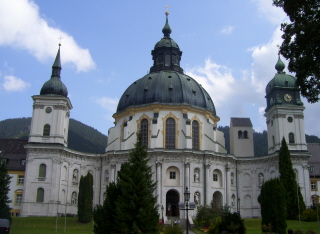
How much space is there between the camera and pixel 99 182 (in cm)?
6512

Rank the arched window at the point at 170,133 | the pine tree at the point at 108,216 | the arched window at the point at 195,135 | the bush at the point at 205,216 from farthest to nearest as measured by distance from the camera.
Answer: the arched window at the point at 195,135, the arched window at the point at 170,133, the bush at the point at 205,216, the pine tree at the point at 108,216

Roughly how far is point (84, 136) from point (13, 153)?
75.0 metres

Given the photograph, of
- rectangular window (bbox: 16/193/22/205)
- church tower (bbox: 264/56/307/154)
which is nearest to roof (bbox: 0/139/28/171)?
rectangular window (bbox: 16/193/22/205)

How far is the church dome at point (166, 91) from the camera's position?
65188mm

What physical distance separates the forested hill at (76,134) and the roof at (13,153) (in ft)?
178

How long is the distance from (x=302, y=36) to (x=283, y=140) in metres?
38.8

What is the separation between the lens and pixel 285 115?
2518 inches

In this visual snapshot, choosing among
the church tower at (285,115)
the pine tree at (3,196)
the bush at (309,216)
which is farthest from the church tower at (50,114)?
the bush at (309,216)

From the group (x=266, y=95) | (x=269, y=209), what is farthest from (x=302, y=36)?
(x=266, y=95)

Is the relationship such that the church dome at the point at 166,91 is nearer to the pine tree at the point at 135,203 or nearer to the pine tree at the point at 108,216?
the pine tree at the point at 135,203

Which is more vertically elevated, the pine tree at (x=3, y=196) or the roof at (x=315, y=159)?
the roof at (x=315, y=159)

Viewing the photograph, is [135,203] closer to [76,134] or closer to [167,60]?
[167,60]

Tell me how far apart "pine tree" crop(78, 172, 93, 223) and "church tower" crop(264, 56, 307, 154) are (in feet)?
98.9

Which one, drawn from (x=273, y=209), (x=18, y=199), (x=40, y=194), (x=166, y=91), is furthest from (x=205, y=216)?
(x=18, y=199)
